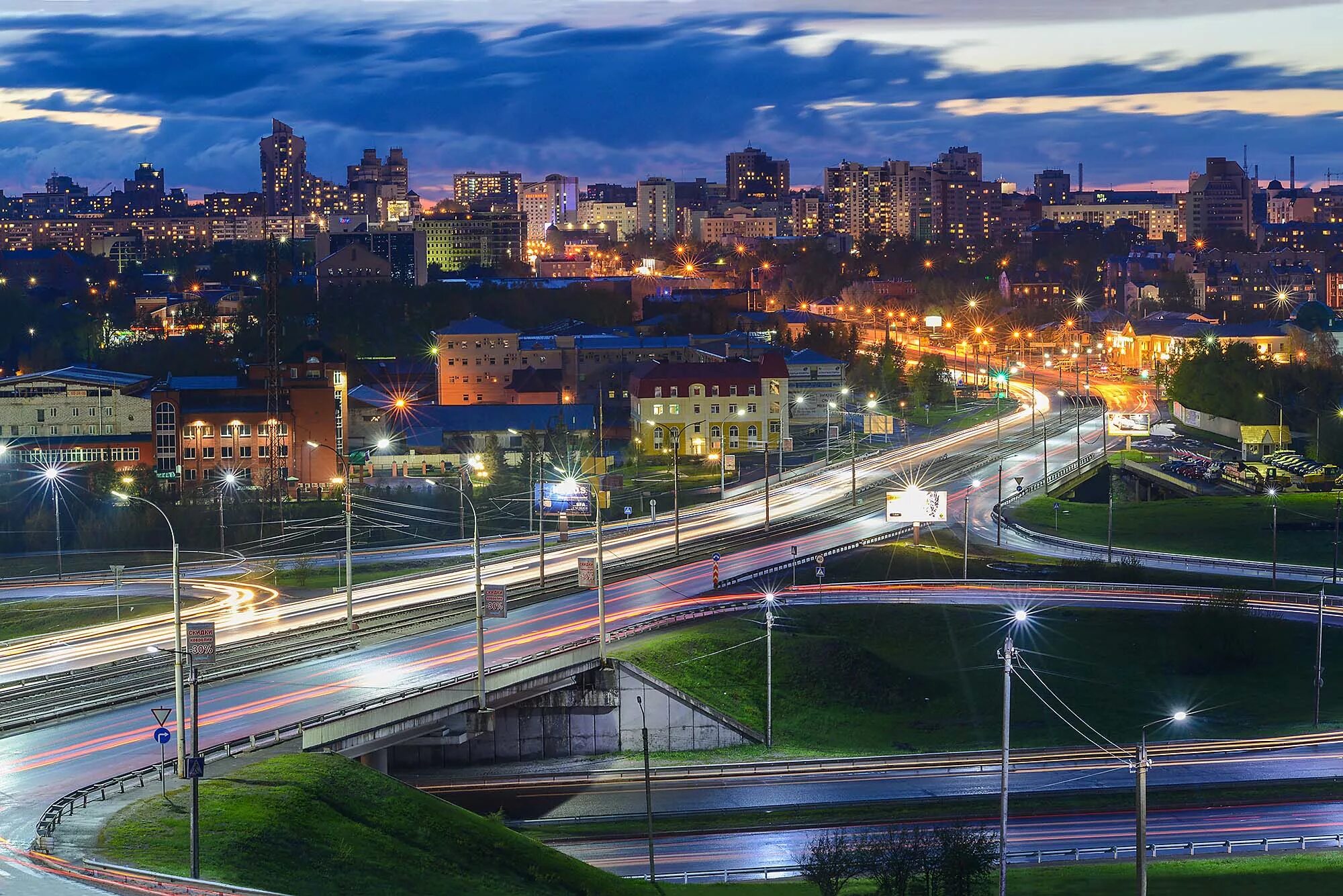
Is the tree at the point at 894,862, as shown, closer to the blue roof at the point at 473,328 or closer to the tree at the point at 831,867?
the tree at the point at 831,867

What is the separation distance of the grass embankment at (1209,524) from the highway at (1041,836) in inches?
1011

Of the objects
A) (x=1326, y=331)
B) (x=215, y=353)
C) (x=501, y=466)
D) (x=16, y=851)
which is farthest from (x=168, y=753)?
(x=1326, y=331)

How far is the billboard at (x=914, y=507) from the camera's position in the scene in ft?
192

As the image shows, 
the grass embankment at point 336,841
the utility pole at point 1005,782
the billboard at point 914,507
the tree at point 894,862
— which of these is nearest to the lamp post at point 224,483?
the billboard at point 914,507

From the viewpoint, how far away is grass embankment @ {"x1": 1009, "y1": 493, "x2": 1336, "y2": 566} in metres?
62.3

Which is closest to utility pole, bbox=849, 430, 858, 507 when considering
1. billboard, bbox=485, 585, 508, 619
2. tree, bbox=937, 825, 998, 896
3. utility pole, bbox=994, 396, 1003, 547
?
utility pole, bbox=994, 396, 1003, 547

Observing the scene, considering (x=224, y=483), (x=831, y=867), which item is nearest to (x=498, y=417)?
(x=224, y=483)

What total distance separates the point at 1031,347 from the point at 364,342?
56725 mm

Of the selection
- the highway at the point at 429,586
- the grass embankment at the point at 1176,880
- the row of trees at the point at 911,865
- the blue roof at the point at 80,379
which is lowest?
the grass embankment at the point at 1176,880

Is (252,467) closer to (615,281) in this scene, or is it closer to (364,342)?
(364,342)

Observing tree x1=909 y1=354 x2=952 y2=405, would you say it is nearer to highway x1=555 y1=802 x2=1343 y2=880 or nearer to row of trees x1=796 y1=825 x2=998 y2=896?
highway x1=555 y1=802 x2=1343 y2=880

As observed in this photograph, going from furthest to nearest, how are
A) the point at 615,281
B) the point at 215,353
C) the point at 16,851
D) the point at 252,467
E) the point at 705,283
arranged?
the point at 705,283, the point at 615,281, the point at 215,353, the point at 252,467, the point at 16,851

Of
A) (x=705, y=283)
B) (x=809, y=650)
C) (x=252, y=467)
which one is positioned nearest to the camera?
(x=809, y=650)

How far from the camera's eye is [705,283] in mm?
193750
